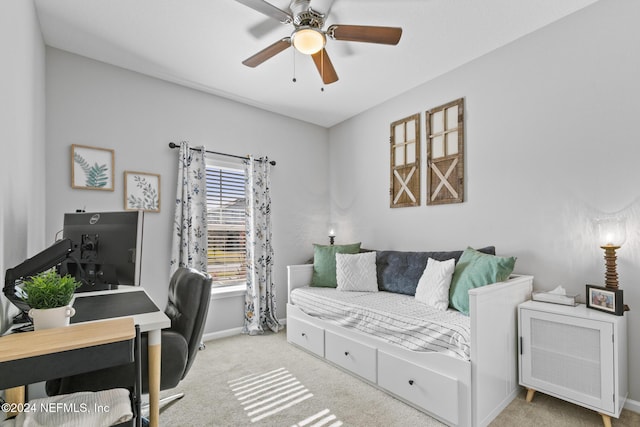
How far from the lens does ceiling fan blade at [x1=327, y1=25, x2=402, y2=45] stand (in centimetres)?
197

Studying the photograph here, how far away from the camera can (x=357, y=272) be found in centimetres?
320

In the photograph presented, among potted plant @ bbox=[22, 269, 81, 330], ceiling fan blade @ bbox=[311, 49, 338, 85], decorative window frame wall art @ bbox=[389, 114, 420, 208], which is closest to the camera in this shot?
potted plant @ bbox=[22, 269, 81, 330]

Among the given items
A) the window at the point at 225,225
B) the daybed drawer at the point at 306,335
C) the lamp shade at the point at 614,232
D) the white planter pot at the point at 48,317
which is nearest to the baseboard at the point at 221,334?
the window at the point at 225,225

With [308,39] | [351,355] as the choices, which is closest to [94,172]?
[308,39]

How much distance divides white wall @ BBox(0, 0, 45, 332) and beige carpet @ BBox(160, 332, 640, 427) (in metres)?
1.29

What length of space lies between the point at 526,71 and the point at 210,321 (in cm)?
381

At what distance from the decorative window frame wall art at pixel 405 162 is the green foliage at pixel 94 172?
113 inches

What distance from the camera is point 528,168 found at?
253 cm

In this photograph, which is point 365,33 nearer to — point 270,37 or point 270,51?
point 270,51

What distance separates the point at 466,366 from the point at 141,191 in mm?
3047

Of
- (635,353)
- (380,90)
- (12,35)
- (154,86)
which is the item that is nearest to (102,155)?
(154,86)

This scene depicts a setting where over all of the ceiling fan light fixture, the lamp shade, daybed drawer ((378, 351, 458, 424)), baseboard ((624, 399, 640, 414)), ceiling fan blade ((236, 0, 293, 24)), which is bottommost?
baseboard ((624, 399, 640, 414))

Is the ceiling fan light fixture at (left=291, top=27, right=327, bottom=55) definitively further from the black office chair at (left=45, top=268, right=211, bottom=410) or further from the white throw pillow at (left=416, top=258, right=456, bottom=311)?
the white throw pillow at (left=416, top=258, right=456, bottom=311)

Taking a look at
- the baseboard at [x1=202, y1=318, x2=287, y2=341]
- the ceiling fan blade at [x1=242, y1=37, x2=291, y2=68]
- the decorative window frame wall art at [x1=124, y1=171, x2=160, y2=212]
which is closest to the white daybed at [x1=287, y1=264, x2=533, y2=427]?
the baseboard at [x1=202, y1=318, x2=287, y2=341]
